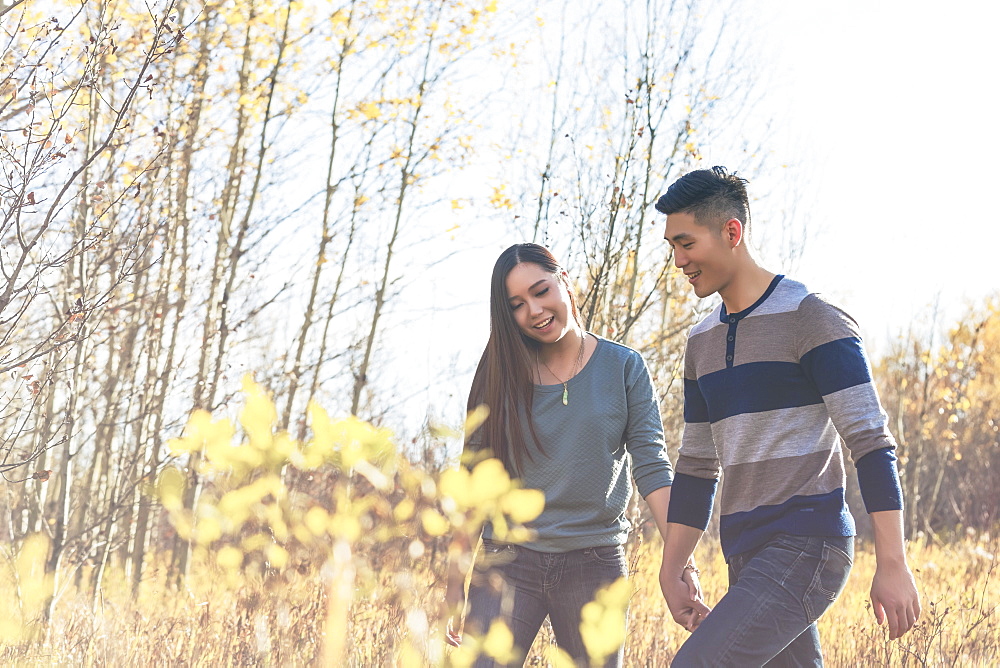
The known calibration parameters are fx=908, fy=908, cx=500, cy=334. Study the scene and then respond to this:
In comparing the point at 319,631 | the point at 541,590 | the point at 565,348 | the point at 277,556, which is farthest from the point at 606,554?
the point at 319,631

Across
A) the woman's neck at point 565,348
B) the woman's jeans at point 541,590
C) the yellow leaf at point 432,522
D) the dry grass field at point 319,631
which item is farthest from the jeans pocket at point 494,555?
the yellow leaf at point 432,522

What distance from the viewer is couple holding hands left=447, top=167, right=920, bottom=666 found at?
6.61 feet

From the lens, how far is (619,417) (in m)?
2.50

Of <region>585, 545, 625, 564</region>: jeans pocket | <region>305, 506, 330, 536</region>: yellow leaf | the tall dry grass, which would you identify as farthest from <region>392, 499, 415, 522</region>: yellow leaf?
<region>585, 545, 625, 564</region>: jeans pocket

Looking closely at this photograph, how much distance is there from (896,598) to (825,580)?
0.23 metres

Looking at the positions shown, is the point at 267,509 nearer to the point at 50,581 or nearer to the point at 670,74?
the point at 50,581

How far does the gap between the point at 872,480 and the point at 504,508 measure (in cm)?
80

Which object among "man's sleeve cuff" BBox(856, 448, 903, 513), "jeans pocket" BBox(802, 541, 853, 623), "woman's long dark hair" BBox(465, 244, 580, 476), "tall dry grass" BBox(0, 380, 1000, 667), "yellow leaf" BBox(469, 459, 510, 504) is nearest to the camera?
"tall dry grass" BBox(0, 380, 1000, 667)

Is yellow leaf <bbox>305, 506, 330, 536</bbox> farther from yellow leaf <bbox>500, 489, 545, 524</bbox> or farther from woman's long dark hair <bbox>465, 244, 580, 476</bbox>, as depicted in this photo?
woman's long dark hair <bbox>465, 244, 580, 476</bbox>

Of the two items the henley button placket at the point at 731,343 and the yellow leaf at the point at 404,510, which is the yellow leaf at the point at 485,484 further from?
the henley button placket at the point at 731,343

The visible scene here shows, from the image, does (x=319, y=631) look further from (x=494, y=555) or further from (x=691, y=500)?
(x=691, y=500)

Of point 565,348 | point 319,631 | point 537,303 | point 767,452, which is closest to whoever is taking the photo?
point 767,452

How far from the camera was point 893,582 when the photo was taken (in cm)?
185

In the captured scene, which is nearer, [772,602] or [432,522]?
[432,522]
